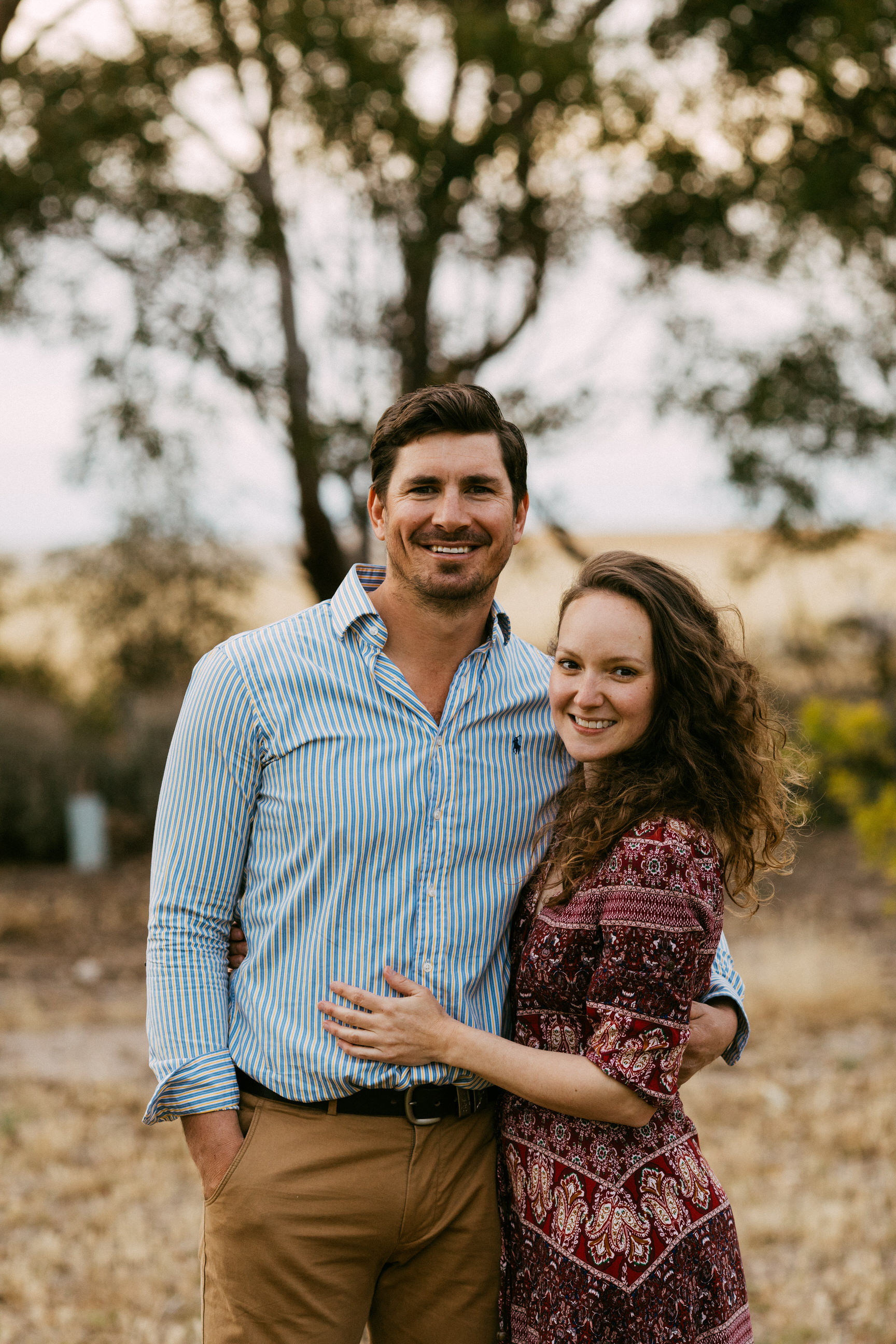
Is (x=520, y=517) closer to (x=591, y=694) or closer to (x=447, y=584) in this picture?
(x=447, y=584)

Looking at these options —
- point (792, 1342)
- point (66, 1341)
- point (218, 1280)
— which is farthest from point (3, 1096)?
point (218, 1280)

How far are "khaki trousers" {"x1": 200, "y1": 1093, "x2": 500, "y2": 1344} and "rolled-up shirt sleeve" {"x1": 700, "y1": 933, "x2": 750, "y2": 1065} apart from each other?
0.57 metres

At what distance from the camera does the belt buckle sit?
2379 mm

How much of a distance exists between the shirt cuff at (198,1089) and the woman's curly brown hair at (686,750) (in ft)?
2.31

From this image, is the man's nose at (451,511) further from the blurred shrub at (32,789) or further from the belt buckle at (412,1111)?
the blurred shrub at (32,789)

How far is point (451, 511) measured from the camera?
8.27 feet

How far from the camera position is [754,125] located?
8.79 metres

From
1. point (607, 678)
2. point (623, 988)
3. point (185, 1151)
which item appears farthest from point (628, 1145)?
point (185, 1151)

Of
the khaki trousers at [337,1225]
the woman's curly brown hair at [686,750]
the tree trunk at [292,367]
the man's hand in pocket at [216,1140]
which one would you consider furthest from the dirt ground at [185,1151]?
the tree trunk at [292,367]

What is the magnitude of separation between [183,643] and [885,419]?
749cm

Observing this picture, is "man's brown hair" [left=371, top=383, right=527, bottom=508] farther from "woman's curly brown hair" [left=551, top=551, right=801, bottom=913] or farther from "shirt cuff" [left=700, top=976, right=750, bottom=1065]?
"shirt cuff" [left=700, top=976, right=750, bottom=1065]

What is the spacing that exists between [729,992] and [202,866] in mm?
1118

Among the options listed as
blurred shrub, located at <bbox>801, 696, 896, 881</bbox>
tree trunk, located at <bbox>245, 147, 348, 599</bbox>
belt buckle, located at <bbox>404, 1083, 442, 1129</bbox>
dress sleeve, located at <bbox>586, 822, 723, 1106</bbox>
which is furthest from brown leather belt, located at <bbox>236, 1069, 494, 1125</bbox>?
tree trunk, located at <bbox>245, 147, 348, 599</bbox>

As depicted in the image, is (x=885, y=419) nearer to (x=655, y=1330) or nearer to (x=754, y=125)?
(x=754, y=125)
